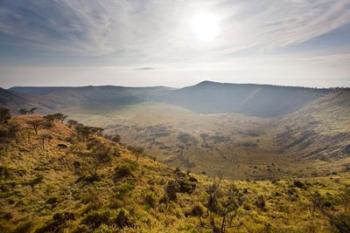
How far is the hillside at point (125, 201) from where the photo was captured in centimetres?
2116

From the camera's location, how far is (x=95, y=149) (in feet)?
174

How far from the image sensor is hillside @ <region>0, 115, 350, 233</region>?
21.2 m

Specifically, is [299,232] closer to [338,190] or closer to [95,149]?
[338,190]

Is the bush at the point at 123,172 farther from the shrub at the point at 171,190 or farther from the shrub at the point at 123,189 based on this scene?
the shrub at the point at 171,190

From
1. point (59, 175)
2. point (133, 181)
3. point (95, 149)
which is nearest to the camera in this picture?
point (133, 181)

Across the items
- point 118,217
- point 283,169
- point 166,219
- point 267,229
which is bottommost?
point 283,169

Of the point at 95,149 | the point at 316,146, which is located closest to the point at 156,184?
the point at 95,149

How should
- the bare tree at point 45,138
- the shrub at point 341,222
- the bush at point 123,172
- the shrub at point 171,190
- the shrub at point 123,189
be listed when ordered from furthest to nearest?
1. the bare tree at point 45,138
2. the bush at point 123,172
3. the shrub at point 171,190
4. the shrub at point 123,189
5. the shrub at point 341,222

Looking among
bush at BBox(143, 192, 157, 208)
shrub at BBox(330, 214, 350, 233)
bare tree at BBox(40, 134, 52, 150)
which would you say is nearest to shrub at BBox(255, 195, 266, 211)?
shrub at BBox(330, 214, 350, 233)

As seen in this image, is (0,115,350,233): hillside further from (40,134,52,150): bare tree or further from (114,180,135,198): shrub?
(40,134,52,150): bare tree

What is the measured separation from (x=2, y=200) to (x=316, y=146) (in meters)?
215

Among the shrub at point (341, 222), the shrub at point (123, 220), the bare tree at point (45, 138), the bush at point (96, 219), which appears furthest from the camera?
→ the bare tree at point (45, 138)

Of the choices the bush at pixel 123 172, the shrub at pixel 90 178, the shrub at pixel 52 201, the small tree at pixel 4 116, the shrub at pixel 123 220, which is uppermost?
the small tree at pixel 4 116

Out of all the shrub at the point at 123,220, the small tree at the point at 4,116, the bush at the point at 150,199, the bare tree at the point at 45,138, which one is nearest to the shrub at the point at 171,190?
the bush at the point at 150,199
